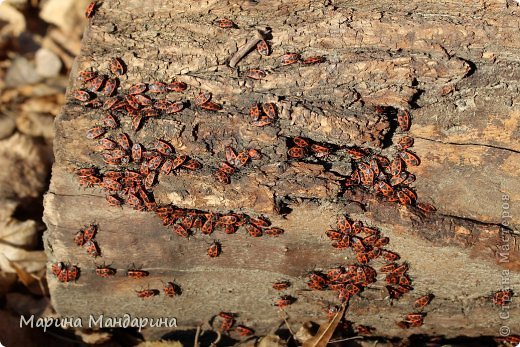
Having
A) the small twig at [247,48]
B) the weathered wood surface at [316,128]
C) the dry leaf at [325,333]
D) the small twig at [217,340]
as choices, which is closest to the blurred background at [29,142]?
the small twig at [217,340]

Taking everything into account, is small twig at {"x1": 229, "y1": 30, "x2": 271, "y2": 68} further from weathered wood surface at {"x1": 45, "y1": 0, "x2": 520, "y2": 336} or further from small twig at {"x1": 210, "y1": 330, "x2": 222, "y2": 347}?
small twig at {"x1": 210, "y1": 330, "x2": 222, "y2": 347}

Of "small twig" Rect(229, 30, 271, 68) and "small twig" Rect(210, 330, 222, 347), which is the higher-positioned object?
"small twig" Rect(229, 30, 271, 68)

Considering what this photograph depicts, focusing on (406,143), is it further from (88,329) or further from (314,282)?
(88,329)

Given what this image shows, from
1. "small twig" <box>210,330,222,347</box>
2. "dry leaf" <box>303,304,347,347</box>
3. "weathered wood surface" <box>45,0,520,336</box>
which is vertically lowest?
"small twig" <box>210,330,222,347</box>

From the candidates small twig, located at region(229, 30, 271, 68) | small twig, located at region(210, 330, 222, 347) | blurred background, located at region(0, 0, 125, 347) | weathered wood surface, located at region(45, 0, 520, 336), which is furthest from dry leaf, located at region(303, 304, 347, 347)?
small twig, located at region(229, 30, 271, 68)

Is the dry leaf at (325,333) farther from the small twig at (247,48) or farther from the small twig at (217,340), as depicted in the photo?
the small twig at (247,48)

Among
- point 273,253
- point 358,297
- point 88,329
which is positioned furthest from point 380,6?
point 88,329
